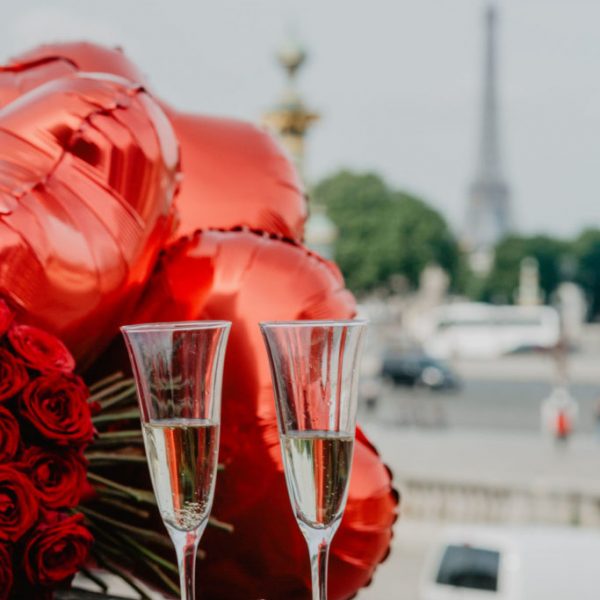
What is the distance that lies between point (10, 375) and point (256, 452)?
335 mm

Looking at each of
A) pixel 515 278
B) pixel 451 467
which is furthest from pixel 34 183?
pixel 515 278

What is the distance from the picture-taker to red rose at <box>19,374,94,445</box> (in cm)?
110

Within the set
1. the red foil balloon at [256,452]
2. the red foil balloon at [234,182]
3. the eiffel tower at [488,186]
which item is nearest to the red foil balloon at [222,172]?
the red foil balloon at [234,182]

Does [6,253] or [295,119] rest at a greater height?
[295,119]

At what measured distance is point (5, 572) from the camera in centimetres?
108

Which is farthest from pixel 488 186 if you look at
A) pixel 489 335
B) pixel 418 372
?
pixel 418 372

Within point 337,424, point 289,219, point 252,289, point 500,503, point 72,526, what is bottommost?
point 500,503

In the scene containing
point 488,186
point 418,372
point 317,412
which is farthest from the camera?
→ point 488,186

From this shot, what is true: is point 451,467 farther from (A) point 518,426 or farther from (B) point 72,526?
(B) point 72,526

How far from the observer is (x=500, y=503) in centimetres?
961

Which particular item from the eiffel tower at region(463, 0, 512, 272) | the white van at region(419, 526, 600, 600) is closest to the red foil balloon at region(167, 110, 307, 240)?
the white van at region(419, 526, 600, 600)

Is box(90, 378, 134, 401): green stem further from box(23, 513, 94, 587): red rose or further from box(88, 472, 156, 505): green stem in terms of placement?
box(23, 513, 94, 587): red rose

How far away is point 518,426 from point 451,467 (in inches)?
233

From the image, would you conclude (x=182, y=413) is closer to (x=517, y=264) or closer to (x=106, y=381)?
(x=106, y=381)
